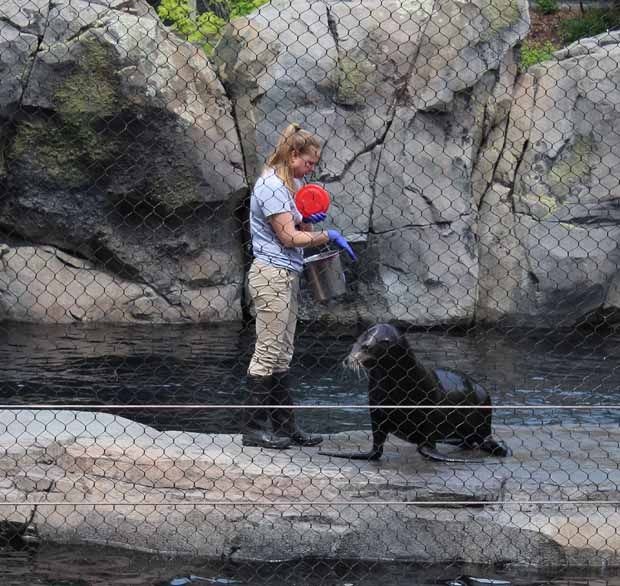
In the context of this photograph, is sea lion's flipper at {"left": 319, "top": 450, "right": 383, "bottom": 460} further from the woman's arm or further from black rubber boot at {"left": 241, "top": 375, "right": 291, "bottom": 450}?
the woman's arm

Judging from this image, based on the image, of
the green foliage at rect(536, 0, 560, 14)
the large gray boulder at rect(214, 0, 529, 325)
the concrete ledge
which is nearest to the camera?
the concrete ledge

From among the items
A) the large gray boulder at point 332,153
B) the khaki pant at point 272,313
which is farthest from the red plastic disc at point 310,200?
the large gray boulder at point 332,153

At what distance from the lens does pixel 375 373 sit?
4766mm

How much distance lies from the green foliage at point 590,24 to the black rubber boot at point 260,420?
400 inches

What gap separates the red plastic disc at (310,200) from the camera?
4.95 meters

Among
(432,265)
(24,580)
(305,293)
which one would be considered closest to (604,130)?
(432,265)

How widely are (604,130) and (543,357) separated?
2292 mm

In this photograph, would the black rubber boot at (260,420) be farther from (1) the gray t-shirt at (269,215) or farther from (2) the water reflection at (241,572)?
(2) the water reflection at (241,572)

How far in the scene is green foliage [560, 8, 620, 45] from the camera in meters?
14.0

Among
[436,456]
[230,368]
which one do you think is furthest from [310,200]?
[230,368]

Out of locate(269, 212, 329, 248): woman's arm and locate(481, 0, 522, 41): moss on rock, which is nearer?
locate(269, 212, 329, 248): woman's arm

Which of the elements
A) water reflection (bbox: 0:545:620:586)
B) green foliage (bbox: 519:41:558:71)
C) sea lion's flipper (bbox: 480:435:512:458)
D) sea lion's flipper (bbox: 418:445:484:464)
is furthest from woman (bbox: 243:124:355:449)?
green foliage (bbox: 519:41:558:71)

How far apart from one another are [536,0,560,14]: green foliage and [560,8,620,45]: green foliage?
0.94 meters

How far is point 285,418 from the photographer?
16.8 feet
